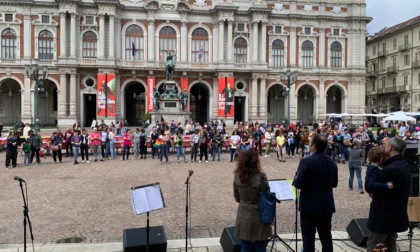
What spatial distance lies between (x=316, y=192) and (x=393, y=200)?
38.6 inches

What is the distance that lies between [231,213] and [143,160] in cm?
1026

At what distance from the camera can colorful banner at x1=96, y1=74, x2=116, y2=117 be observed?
42.4 m

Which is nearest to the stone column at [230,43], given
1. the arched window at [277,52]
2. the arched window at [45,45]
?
the arched window at [277,52]

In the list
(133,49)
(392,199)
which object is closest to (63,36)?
(133,49)

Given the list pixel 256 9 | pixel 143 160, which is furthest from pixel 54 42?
pixel 143 160

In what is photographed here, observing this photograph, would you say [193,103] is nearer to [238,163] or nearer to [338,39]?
[338,39]

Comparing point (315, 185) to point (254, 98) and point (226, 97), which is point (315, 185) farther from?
point (254, 98)

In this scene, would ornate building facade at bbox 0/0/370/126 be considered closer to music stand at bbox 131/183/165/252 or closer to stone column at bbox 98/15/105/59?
stone column at bbox 98/15/105/59

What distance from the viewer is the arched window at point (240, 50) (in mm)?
46125

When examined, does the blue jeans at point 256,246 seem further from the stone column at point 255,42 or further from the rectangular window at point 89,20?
the rectangular window at point 89,20

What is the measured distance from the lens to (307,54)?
48031 mm

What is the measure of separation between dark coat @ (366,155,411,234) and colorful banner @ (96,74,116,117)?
40.2 meters

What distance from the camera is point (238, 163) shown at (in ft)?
→ 16.7

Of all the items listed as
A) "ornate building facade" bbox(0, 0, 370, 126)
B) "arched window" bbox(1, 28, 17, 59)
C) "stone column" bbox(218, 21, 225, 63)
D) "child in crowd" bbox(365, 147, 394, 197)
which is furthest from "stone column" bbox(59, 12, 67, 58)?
"child in crowd" bbox(365, 147, 394, 197)
